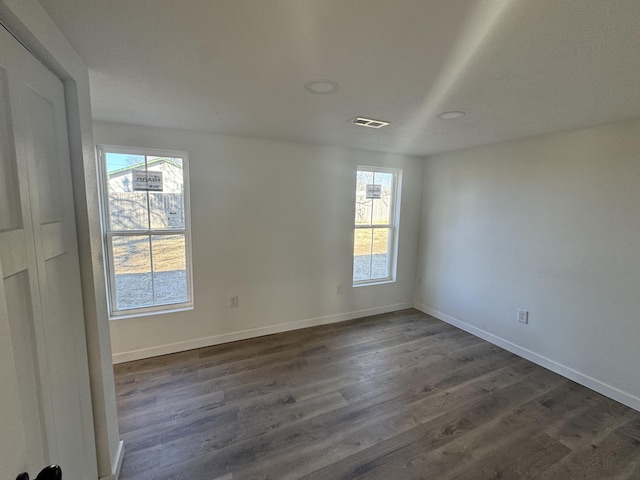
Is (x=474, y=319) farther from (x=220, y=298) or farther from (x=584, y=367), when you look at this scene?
(x=220, y=298)

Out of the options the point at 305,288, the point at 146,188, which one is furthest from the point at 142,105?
the point at 305,288

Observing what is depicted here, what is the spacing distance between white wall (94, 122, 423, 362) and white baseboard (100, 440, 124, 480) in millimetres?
1221

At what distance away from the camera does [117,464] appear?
154 cm

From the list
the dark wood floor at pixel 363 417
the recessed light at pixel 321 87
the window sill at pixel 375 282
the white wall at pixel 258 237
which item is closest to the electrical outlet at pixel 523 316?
the dark wood floor at pixel 363 417

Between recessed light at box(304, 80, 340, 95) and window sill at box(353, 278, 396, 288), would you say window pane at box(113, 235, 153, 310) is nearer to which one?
recessed light at box(304, 80, 340, 95)

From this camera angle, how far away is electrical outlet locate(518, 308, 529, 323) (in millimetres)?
2832

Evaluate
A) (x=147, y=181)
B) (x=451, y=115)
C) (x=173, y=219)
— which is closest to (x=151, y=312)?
(x=173, y=219)

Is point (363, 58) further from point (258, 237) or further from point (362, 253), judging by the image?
point (362, 253)

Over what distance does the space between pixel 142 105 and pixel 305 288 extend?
2.39 m

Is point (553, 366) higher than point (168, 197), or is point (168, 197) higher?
point (168, 197)

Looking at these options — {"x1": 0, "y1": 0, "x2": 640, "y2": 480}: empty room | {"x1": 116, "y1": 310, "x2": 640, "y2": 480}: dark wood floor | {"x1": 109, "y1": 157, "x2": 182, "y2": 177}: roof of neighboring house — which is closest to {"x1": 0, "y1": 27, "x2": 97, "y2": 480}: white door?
{"x1": 0, "y1": 0, "x2": 640, "y2": 480}: empty room

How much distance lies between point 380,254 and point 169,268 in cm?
267

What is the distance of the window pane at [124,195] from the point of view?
2.52 m

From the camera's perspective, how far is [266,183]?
9.98 feet
